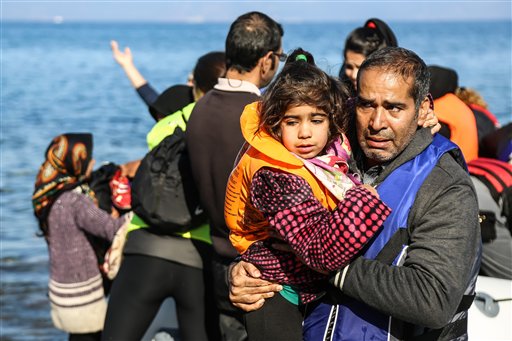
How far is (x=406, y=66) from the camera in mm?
2803

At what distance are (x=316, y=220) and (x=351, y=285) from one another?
243 millimetres

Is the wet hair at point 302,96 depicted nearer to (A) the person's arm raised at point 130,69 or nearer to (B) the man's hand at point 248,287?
(B) the man's hand at point 248,287

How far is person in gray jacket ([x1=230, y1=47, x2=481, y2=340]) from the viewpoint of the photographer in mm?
2651

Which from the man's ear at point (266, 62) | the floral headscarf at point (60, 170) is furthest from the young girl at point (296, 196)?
the floral headscarf at point (60, 170)

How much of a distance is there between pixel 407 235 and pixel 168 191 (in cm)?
192

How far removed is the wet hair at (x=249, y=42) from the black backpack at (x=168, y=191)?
574mm

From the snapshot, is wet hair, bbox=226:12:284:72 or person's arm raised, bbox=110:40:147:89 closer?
wet hair, bbox=226:12:284:72

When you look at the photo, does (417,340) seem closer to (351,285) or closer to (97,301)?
(351,285)

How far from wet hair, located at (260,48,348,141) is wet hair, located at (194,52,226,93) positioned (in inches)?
62.2

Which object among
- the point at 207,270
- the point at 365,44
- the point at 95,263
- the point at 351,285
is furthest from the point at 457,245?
the point at 95,263

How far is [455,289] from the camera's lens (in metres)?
2.66

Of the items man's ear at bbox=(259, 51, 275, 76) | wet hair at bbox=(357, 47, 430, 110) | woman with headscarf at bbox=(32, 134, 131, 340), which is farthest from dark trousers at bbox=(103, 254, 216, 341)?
wet hair at bbox=(357, 47, 430, 110)

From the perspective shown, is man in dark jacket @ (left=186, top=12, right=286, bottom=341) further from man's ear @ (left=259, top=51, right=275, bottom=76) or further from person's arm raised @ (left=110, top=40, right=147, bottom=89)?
person's arm raised @ (left=110, top=40, right=147, bottom=89)

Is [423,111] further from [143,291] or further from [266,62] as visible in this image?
[143,291]
